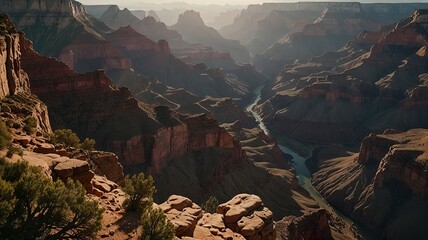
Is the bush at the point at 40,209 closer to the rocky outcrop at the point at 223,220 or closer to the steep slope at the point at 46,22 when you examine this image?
the rocky outcrop at the point at 223,220

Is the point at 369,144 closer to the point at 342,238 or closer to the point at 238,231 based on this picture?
the point at 342,238

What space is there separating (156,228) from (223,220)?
1007 cm

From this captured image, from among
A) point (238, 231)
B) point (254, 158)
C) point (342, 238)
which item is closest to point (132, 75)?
point (254, 158)

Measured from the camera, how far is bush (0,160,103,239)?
2060 cm

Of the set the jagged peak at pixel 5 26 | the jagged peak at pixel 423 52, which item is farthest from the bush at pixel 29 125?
the jagged peak at pixel 423 52

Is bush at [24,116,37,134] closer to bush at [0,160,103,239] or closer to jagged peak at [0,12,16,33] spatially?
bush at [0,160,103,239]

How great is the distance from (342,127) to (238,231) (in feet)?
498

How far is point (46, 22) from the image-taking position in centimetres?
17112

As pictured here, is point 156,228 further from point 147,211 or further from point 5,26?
point 5,26

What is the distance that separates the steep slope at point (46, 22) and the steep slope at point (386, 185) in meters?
107

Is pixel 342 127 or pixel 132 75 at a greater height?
pixel 132 75

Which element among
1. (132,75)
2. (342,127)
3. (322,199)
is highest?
(132,75)

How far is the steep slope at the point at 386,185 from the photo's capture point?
97062 mm

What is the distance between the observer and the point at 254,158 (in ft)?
406
